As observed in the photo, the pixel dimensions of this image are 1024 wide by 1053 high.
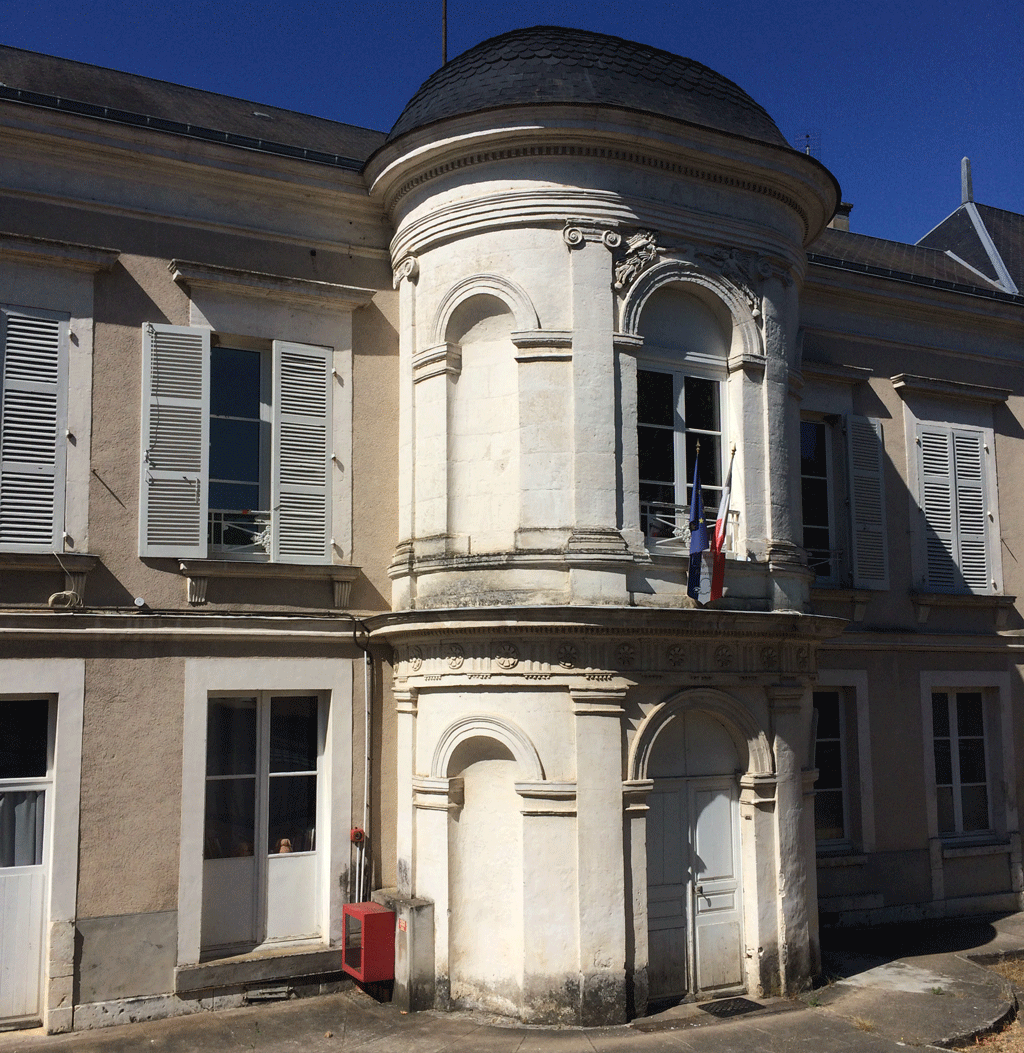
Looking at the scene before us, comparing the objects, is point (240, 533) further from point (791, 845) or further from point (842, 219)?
point (842, 219)

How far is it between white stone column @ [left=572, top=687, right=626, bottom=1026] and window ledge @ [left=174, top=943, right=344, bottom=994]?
2389mm

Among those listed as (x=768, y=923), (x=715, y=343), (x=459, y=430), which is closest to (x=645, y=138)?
(x=715, y=343)

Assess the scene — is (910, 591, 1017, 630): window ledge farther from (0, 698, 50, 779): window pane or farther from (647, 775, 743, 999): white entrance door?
(0, 698, 50, 779): window pane

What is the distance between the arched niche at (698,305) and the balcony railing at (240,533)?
3.85m

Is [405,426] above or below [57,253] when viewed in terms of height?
below

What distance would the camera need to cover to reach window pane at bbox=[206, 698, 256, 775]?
31.8 ft

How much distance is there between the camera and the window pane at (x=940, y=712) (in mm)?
13344

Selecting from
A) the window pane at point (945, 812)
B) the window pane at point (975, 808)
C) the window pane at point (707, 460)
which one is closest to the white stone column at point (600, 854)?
the window pane at point (707, 460)

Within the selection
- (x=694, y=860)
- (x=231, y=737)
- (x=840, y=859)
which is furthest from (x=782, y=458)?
(x=231, y=737)

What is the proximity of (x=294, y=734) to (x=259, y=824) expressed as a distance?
843mm

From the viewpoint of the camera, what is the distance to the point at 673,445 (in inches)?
397

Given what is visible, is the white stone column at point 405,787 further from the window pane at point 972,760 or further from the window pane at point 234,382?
the window pane at point 972,760

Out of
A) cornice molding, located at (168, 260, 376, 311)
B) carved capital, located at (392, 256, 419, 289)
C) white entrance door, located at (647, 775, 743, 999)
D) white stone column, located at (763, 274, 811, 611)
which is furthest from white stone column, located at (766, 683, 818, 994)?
cornice molding, located at (168, 260, 376, 311)

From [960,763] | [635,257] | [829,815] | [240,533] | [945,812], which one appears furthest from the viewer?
[960,763]
